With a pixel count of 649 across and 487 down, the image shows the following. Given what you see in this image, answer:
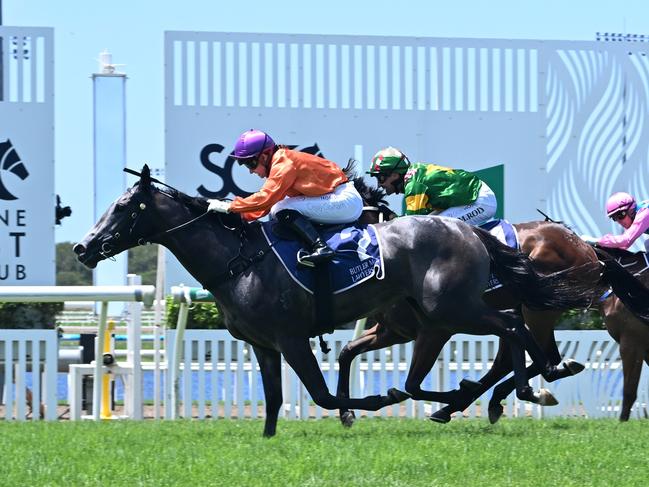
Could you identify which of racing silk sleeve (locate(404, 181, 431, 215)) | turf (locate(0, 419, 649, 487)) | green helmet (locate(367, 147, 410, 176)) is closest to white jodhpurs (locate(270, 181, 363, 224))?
racing silk sleeve (locate(404, 181, 431, 215))

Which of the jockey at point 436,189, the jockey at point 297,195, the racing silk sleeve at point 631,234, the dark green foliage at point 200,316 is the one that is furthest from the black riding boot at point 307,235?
the dark green foliage at point 200,316

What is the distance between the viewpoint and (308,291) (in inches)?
299

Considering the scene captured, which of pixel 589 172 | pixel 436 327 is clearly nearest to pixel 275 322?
pixel 436 327

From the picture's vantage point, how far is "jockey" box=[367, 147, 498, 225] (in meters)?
8.54

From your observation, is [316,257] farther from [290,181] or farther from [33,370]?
[33,370]

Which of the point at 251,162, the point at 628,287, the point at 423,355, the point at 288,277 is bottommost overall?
the point at 423,355

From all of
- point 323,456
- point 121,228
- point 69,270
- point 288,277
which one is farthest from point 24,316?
point 69,270

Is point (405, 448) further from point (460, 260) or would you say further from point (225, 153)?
point (225, 153)

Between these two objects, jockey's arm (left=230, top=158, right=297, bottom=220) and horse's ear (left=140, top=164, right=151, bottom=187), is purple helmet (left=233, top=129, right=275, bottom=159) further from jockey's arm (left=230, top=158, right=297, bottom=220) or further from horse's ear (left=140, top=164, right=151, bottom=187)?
horse's ear (left=140, top=164, right=151, bottom=187)

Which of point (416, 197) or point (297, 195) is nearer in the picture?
point (297, 195)

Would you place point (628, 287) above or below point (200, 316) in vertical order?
above

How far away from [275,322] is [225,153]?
5.25m

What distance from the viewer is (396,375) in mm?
10367

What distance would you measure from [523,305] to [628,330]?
35.3 inches
